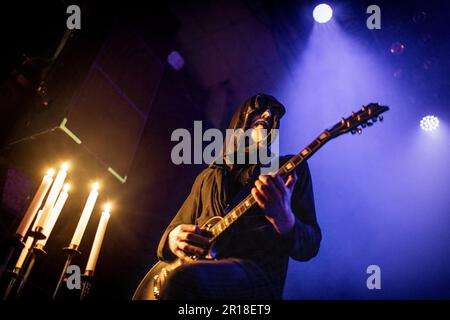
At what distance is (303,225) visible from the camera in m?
2.09

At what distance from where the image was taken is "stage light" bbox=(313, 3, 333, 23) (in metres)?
5.41

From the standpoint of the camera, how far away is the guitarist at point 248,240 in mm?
1875

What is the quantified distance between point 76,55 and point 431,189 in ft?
16.5

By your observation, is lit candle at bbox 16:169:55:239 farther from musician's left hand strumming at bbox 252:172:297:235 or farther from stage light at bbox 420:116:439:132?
stage light at bbox 420:116:439:132

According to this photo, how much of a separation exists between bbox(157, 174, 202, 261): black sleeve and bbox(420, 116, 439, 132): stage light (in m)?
4.49

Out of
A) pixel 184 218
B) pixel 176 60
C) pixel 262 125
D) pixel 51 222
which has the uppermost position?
pixel 176 60

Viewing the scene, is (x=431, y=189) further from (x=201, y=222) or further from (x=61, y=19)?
(x=61, y=19)

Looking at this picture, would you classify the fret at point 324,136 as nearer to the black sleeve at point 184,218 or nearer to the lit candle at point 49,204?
the black sleeve at point 184,218

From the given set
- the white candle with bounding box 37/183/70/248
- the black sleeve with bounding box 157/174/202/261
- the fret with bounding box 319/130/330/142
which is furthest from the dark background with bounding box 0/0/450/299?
the fret with bounding box 319/130/330/142

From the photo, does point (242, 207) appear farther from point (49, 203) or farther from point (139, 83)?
point (139, 83)

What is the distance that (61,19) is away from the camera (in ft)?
13.9

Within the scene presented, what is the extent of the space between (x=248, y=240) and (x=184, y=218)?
2.02 feet

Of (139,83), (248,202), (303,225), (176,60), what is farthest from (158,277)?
(176,60)

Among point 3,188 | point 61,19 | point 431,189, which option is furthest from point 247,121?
point 431,189
